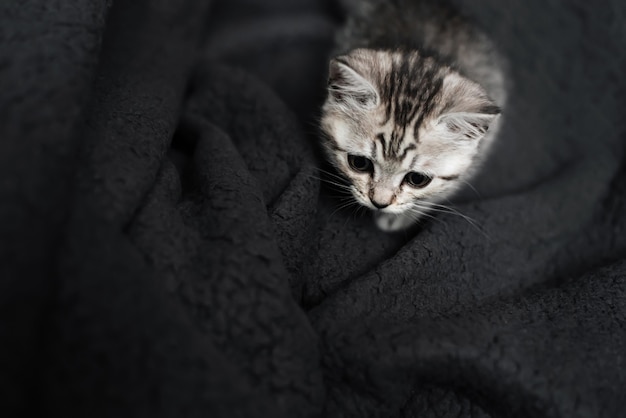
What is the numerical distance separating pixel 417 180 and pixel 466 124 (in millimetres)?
158

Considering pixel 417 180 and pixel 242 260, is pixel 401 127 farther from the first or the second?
pixel 242 260

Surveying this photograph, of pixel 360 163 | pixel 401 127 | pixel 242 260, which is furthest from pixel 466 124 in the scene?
pixel 242 260

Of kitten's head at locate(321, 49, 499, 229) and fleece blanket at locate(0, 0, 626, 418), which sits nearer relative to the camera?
fleece blanket at locate(0, 0, 626, 418)

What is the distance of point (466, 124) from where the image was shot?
1078 mm

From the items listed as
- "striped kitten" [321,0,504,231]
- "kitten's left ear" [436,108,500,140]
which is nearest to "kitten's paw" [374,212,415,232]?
"striped kitten" [321,0,504,231]

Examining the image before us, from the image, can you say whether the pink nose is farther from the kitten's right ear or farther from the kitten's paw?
the kitten's right ear

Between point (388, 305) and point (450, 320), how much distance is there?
11 centimetres

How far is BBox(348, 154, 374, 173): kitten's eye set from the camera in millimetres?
1125

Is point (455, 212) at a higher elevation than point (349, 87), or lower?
lower

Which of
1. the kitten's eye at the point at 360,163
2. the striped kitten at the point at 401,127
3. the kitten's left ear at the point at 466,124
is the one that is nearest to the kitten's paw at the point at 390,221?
the striped kitten at the point at 401,127

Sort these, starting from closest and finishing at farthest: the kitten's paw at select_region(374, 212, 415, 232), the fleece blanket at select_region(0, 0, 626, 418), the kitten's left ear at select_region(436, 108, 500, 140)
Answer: the fleece blanket at select_region(0, 0, 626, 418)
the kitten's left ear at select_region(436, 108, 500, 140)
the kitten's paw at select_region(374, 212, 415, 232)

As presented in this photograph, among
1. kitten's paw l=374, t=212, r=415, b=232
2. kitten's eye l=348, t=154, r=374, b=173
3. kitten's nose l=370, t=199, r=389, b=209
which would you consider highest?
kitten's eye l=348, t=154, r=374, b=173

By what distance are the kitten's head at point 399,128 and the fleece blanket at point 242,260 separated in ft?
0.28

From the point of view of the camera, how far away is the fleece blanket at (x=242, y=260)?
68cm
